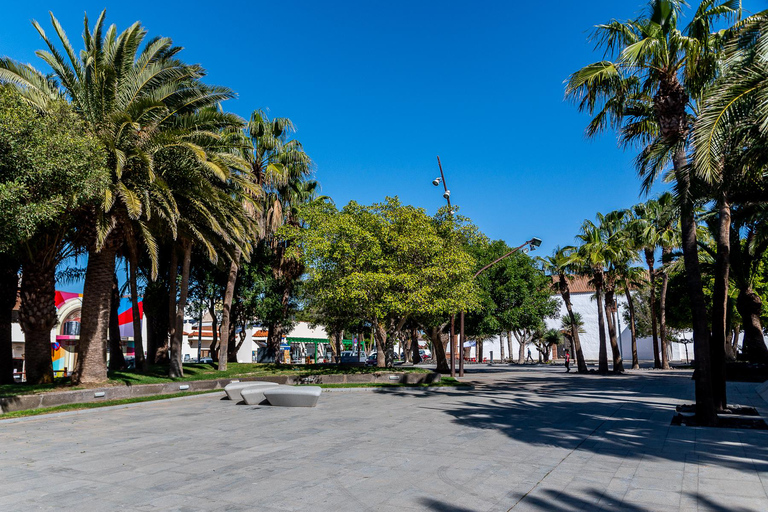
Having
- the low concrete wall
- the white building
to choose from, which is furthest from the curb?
the white building

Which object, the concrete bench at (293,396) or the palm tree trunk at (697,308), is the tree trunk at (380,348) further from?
the palm tree trunk at (697,308)

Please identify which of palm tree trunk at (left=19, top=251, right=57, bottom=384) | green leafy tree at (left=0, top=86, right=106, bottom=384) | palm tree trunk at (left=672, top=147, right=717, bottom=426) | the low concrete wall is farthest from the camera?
palm tree trunk at (left=19, top=251, right=57, bottom=384)

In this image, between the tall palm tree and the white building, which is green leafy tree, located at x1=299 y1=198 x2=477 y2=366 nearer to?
the tall palm tree

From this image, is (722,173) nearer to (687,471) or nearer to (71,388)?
(687,471)

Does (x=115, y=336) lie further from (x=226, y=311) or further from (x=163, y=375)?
(x=226, y=311)

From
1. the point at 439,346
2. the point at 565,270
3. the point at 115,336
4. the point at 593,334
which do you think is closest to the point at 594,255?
the point at 565,270

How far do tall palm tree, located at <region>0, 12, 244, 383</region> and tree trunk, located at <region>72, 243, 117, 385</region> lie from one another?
0.03 meters

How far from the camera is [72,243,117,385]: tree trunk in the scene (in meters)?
15.6

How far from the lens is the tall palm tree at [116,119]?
565 inches

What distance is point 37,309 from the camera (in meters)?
15.9

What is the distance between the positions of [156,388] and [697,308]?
52.8 ft

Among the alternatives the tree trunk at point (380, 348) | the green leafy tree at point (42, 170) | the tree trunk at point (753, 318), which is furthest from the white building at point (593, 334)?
the green leafy tree at point (42, 170)

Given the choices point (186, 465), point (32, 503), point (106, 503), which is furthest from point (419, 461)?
point (32, 503)

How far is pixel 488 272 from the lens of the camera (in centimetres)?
3278
